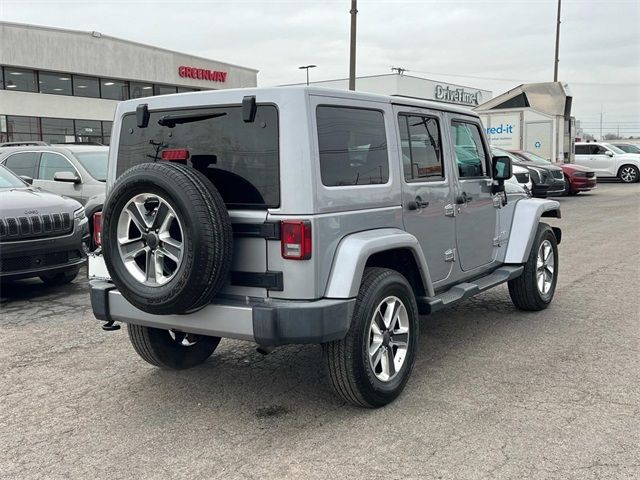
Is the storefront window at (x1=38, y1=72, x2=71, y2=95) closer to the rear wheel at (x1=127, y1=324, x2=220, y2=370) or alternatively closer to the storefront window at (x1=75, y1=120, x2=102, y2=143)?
the storefront window at (x1=75, y1=120, x2=102, y2=143)

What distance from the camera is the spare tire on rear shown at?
339cm

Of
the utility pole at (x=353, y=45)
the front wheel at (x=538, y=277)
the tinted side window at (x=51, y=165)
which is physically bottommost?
the front wheel at (x=538, y=277)

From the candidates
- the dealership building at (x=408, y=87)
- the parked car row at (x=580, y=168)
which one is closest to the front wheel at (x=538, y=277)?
the parked car row at (x=580, y=168)

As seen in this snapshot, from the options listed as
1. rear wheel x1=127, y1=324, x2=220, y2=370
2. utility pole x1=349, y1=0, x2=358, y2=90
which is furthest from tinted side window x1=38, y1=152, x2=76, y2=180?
utility pole x1=349, y1=0, x2=358, y2=90

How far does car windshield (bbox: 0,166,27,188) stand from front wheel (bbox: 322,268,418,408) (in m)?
5.39

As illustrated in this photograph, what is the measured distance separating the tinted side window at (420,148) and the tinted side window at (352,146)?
0.26m

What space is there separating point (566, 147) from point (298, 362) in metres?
21.0

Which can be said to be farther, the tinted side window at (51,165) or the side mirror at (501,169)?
the tinted side window at (51,165)

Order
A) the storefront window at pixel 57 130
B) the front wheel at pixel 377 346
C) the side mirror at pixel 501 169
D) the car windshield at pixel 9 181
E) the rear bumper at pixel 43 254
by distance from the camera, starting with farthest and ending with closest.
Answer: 1. the storefront window at pixel 57 130
2. the car windshield at pixel 9 181
3. the rear bumper at pixel 43 254
4. the side mirror at pixel 501 169
5. the front wheel at pixel 377 346

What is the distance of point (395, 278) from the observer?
3.99 meters

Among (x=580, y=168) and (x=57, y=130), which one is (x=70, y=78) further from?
(x=580, y=168)

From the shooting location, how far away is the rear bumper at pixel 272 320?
11.3 ft

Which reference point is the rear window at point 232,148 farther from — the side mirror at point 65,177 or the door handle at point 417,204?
the side mirror at point 65,177

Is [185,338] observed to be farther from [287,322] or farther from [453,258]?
[453,258]
